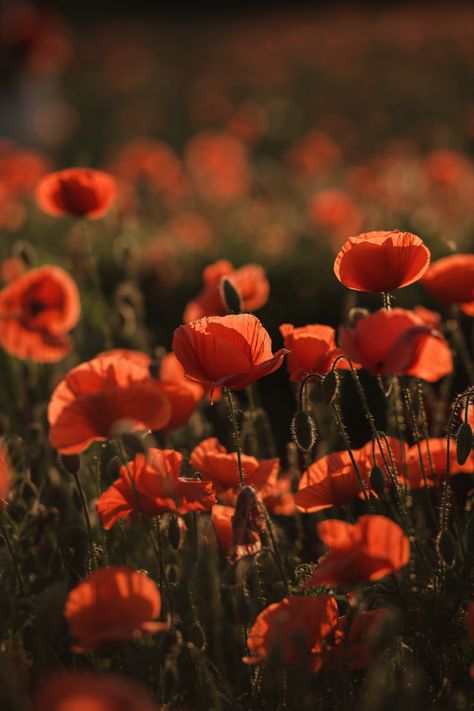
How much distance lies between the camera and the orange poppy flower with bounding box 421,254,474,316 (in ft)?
7.15

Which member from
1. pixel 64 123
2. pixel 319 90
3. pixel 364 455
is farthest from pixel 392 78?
pixel 364 455

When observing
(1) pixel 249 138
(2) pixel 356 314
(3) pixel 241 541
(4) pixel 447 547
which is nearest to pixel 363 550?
(3) pixel 241 541

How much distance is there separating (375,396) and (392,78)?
9336mm

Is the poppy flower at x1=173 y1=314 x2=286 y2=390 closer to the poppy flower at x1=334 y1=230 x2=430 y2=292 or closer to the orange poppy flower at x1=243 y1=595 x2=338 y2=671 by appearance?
the poppy flower at x1=334 y1=230 x2=430 y2=292

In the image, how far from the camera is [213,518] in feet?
6.67

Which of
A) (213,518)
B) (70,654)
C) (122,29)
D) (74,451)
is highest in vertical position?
(122,29)

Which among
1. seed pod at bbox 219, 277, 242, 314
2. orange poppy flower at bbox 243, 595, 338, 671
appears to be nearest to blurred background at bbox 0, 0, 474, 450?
A: seed pod at bbox 219, 277, 242, 314

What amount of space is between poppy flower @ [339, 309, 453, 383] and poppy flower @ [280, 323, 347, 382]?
1.04 ft

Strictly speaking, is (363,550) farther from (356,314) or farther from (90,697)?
(356,314)

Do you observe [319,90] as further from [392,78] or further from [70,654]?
[70,654]

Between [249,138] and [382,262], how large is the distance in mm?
6457

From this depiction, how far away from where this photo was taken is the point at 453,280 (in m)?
2.18

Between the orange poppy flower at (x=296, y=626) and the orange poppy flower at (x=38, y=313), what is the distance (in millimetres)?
1463

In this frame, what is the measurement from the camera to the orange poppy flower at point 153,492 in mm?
1809
